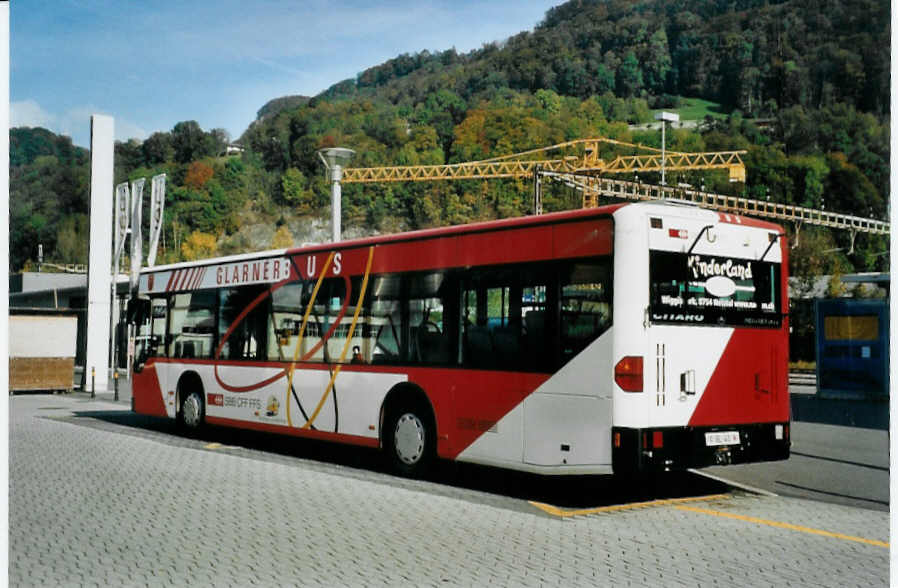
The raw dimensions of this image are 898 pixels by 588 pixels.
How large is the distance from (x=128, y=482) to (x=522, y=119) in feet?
74.9

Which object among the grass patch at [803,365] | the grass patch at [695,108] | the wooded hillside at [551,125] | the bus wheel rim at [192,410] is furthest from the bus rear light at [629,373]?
the grass patch at [803,365]

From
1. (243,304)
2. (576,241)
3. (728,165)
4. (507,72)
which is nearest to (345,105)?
(507,72)

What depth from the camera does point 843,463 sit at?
1199cm

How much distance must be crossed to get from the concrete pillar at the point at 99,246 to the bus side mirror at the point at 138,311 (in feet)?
34.5

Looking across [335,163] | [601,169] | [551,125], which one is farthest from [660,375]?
[601,169]

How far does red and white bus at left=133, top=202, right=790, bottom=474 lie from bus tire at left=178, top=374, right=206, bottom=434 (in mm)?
2728

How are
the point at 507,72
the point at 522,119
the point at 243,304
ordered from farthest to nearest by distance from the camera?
1. the point at 522,119
2. the point at 507,72
3. the point at 243,304

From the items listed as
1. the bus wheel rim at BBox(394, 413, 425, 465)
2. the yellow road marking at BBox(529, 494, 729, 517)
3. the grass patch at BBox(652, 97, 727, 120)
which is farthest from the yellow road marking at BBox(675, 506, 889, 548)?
the grass patch at BBox(652, 97, 727, 120)

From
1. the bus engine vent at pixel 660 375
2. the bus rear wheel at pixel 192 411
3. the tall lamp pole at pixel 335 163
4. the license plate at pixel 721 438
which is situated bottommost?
the bus rear wheel at pixel 192 411

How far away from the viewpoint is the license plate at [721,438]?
28.2 ft

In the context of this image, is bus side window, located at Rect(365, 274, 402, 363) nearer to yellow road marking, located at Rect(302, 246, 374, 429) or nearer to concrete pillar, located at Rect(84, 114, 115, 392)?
yellow road marking, located at Rect(302, 246, 374, 429)

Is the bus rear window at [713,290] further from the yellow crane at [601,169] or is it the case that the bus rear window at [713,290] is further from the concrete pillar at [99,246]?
the yellow crane at [601,169]

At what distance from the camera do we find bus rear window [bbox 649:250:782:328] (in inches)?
331

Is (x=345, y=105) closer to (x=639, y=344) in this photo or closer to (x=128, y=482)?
(x=128, y=482)
